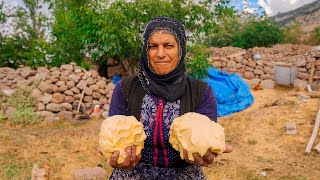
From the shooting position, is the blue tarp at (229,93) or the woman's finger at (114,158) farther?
the blue tarp at (229,93)

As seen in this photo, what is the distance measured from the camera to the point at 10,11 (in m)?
13.2

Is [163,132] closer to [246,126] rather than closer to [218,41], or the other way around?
[246,126]

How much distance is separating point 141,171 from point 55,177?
9.32ft

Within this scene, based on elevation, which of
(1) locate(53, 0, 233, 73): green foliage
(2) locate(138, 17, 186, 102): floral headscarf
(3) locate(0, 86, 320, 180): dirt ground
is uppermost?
(1) locate(53, 0, 233, 73): green foliage

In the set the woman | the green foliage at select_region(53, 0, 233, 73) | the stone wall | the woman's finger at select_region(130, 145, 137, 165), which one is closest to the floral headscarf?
the woman

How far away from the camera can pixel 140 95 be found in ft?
6.58

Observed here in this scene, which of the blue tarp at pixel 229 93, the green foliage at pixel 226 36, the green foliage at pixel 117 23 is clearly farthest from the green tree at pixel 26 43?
the green foliage at pixel 226 36

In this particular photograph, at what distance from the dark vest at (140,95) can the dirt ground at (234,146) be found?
2.78 metres

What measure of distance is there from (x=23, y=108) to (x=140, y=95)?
6563mm

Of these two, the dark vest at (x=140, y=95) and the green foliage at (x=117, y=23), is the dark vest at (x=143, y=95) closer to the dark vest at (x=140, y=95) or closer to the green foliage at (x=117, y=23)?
the dark vest at (x=140, y=95)

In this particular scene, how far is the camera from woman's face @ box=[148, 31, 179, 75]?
186cm

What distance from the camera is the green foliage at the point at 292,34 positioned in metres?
23.4

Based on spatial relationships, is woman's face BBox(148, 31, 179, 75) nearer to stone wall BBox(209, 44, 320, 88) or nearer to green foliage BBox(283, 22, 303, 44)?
stone wall BBox(209, 44, 320, 88)

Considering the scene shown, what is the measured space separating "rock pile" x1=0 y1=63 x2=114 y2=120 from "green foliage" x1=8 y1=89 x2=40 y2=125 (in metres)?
0.15
